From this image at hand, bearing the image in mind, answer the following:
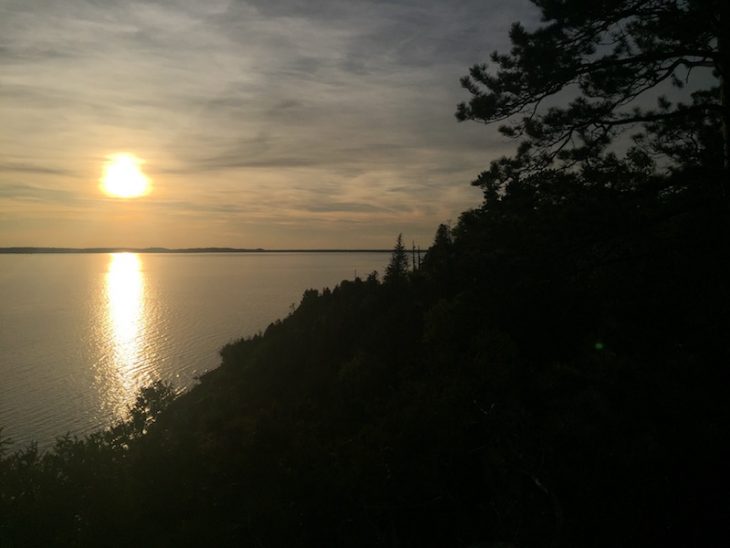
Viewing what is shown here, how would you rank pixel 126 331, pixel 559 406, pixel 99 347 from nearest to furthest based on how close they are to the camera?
pixel 559 406 → pixel 99 347 → pixel 126 331

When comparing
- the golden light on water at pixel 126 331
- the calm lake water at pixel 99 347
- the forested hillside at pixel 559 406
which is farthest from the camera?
the golden light on water at pixel 126 331

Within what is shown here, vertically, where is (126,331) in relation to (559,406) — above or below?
below

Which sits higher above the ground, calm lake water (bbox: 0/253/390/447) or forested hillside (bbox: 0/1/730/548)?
forested hillside (bbox: 0/1/730/548)

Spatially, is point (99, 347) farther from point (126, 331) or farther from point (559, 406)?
point (559, 406)

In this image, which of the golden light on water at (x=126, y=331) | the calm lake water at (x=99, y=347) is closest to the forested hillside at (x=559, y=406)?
the calm lake water at (x=99, y=347)

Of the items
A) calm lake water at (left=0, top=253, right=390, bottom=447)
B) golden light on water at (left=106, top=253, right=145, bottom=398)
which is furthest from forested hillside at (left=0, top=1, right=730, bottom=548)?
golden light on water at (left=106, top=253, right=145, bottom=398)

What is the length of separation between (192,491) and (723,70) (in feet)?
40.1

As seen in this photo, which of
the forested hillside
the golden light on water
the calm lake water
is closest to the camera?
the forested hillside

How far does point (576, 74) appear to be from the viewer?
8.59 metres

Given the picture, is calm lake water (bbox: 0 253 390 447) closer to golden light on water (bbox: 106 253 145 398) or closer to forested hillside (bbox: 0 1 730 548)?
golden light on water (bbox: 106 253 145 398)

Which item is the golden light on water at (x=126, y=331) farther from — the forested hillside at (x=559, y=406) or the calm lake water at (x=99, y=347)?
the forested hillside at (x=559, y=406)

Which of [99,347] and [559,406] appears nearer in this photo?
[559,406]

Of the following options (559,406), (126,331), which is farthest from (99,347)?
(559,406)

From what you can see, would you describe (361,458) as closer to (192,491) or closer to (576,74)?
(192,491)
